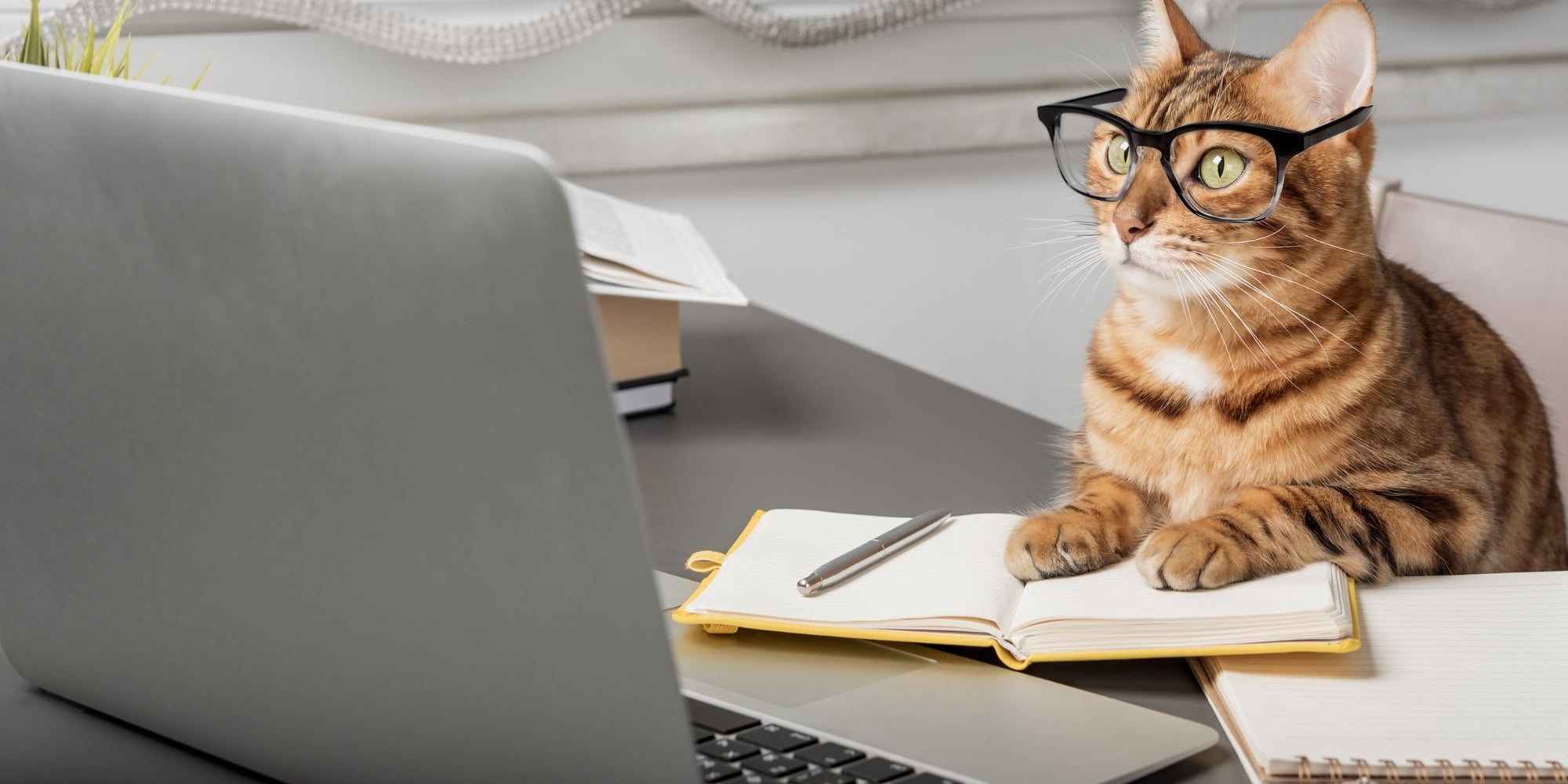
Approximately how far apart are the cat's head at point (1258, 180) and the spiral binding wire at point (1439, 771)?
12.2 inches

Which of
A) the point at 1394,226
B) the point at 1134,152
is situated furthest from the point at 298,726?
the point at 1394,226

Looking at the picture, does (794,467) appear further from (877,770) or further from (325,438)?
(325,438)

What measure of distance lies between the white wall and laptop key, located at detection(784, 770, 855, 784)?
3.93ft

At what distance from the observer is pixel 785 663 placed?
60cm

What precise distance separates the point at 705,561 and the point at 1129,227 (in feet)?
1.04

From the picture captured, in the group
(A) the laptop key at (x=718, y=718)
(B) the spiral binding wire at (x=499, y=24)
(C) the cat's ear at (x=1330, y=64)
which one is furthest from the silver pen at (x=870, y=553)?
(B) the spiral binding wire at (x=499, y=24)

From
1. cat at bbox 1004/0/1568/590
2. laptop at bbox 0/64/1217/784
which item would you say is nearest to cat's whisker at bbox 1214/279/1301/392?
cat at bbox 1004/0/1568/590

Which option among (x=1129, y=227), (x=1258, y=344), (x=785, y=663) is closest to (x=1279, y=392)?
(x=1258, y=344)

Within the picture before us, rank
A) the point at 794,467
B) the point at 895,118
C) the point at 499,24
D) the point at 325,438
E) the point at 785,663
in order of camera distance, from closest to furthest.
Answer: the point at 325,438 → the point at 785,663 → the point at 794,467 → the point at 499,24 → the point at 895,118

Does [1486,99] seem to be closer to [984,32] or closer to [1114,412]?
[984,32]

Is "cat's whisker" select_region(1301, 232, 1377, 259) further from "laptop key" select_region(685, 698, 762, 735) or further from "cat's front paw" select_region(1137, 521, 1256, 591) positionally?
"laptop key" select_region(685, 698, 762, 735)

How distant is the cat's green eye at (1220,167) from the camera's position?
721 mm

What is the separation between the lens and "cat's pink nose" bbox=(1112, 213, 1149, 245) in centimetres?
74

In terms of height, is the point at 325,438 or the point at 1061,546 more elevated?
the point at 325,438
